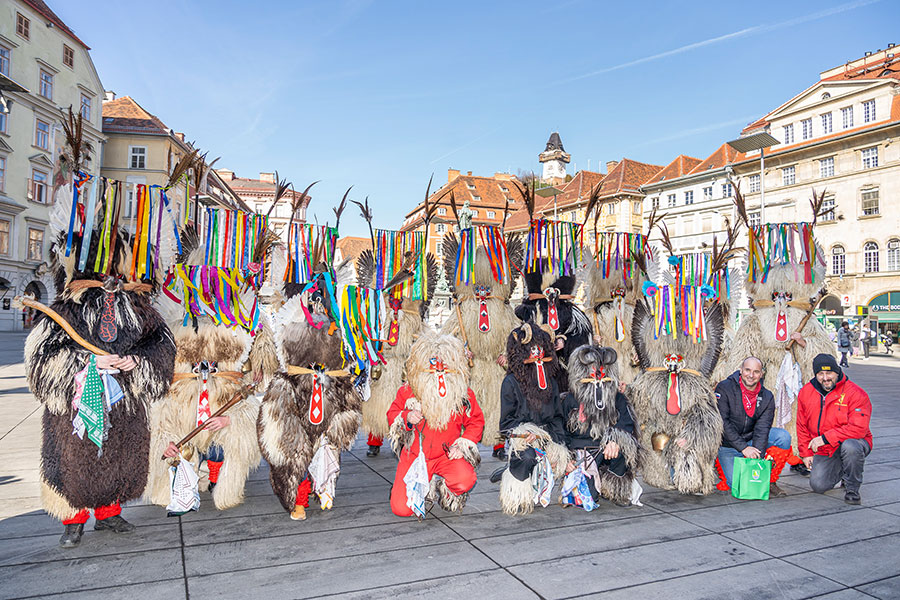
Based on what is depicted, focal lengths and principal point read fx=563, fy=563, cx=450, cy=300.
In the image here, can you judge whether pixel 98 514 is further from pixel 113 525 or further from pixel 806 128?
pixel 806 128

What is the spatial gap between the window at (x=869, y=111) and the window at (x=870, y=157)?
147cm

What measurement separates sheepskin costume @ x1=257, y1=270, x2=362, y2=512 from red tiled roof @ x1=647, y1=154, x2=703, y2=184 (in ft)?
120

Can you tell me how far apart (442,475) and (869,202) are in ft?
101

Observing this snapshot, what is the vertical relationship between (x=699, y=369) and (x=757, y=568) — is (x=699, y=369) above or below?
above

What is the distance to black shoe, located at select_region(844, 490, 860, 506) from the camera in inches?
161

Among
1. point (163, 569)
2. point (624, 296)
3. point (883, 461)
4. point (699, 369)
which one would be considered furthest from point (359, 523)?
point (883, 461)

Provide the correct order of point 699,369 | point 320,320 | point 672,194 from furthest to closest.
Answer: point 672,194, point 699,369, point 320,320

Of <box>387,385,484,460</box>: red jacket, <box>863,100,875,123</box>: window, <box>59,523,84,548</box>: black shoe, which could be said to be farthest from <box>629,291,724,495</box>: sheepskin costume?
<box>863,100,875,123</box>: window

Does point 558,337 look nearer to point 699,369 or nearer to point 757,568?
point 699,369

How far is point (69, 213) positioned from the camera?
3309 millimetres

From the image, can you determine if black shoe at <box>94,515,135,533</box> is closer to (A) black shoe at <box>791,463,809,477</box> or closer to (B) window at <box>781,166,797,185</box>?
(A) black shoe at <box>791,463,809,477</box>

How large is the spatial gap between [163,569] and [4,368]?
1192cm

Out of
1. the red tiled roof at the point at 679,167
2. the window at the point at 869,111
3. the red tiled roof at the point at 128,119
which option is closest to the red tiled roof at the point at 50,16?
the red tiled roof at the point at 128,119

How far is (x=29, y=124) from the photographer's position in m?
24.5
